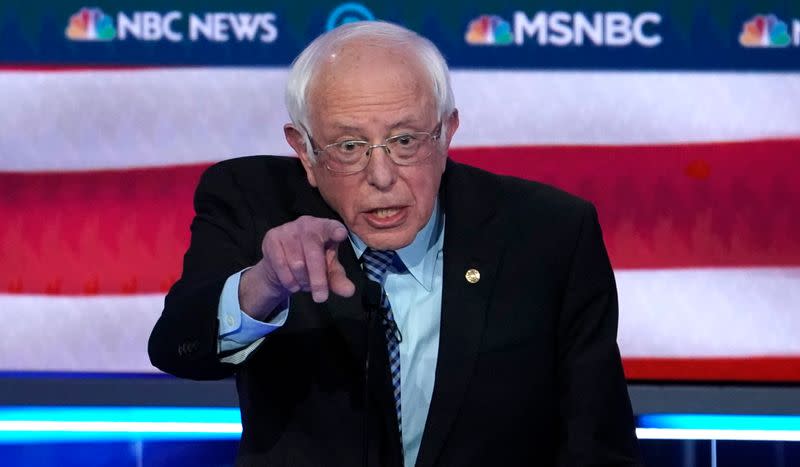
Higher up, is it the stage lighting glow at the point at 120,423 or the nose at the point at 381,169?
the nose at the point at 381,169

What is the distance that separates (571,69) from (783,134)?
0.53 metres

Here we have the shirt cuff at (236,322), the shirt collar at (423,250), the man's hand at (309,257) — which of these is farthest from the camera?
the shirt collar at (423,250)

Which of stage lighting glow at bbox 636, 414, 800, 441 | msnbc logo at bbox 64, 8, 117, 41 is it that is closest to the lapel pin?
stage lighting glow at bbox 636, 414, 800, 441

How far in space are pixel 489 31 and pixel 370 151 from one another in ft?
4.04

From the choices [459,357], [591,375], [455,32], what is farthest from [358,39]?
[455,32]

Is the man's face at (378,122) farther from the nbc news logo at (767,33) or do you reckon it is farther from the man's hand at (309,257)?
the nbc news logo at (767,33)

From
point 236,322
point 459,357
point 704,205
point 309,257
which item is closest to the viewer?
point 309,257

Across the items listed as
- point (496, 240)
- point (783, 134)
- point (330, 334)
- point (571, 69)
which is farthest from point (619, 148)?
point (330, 334)

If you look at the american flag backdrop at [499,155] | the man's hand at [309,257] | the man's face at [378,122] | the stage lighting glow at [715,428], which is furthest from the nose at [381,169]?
the stage lighting glow at [715,428]

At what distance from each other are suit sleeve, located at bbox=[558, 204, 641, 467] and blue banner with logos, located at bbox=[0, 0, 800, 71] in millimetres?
1104

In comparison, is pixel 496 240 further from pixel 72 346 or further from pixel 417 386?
pixel 72 346

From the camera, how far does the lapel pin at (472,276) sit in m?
1.70

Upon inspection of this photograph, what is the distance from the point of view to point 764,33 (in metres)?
2.71

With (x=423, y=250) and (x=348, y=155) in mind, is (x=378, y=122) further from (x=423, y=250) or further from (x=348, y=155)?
(x=423, y=250)
